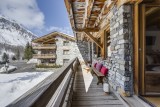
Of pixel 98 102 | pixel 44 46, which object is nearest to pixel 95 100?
pixel 98 102

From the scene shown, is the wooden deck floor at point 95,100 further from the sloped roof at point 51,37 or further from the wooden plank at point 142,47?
the sloped roof at point 51,37

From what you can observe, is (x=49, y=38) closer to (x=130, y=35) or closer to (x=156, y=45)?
(x=156, y=45)

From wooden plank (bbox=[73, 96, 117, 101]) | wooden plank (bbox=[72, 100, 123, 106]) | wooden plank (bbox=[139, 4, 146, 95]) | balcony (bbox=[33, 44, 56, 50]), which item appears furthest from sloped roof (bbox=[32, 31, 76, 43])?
wooden plank (bbox=[139, 4, 146, 95])

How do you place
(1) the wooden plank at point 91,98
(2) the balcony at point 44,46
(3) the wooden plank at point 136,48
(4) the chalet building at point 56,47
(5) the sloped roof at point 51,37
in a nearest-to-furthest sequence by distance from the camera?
(3) the wooden plank at point 136,48
(1) the wooden plank at point 91,98
(5) the sloped roof at point 51,37
(4) the chalet building at point 56,47
(2) the balcony at point 44,46

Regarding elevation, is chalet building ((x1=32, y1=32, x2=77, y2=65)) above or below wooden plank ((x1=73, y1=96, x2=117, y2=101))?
above

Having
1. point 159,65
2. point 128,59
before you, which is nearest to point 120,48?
point 128,59

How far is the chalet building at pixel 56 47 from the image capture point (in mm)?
30734

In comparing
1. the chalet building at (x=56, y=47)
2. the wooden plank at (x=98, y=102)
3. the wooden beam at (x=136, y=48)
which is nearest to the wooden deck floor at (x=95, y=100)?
the wooden plank at (x=98, y=102)

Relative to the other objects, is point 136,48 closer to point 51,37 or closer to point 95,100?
point 95,100

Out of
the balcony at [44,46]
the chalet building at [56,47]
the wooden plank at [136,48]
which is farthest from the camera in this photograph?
the balcony at [44,46]

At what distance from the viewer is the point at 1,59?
2191 inches

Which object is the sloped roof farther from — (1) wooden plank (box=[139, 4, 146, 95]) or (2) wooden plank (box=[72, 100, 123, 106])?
(1) wooden plank (box=[139, 4, 146, 95])

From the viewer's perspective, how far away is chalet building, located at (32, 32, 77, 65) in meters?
30.7

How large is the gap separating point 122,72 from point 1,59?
57287mm
